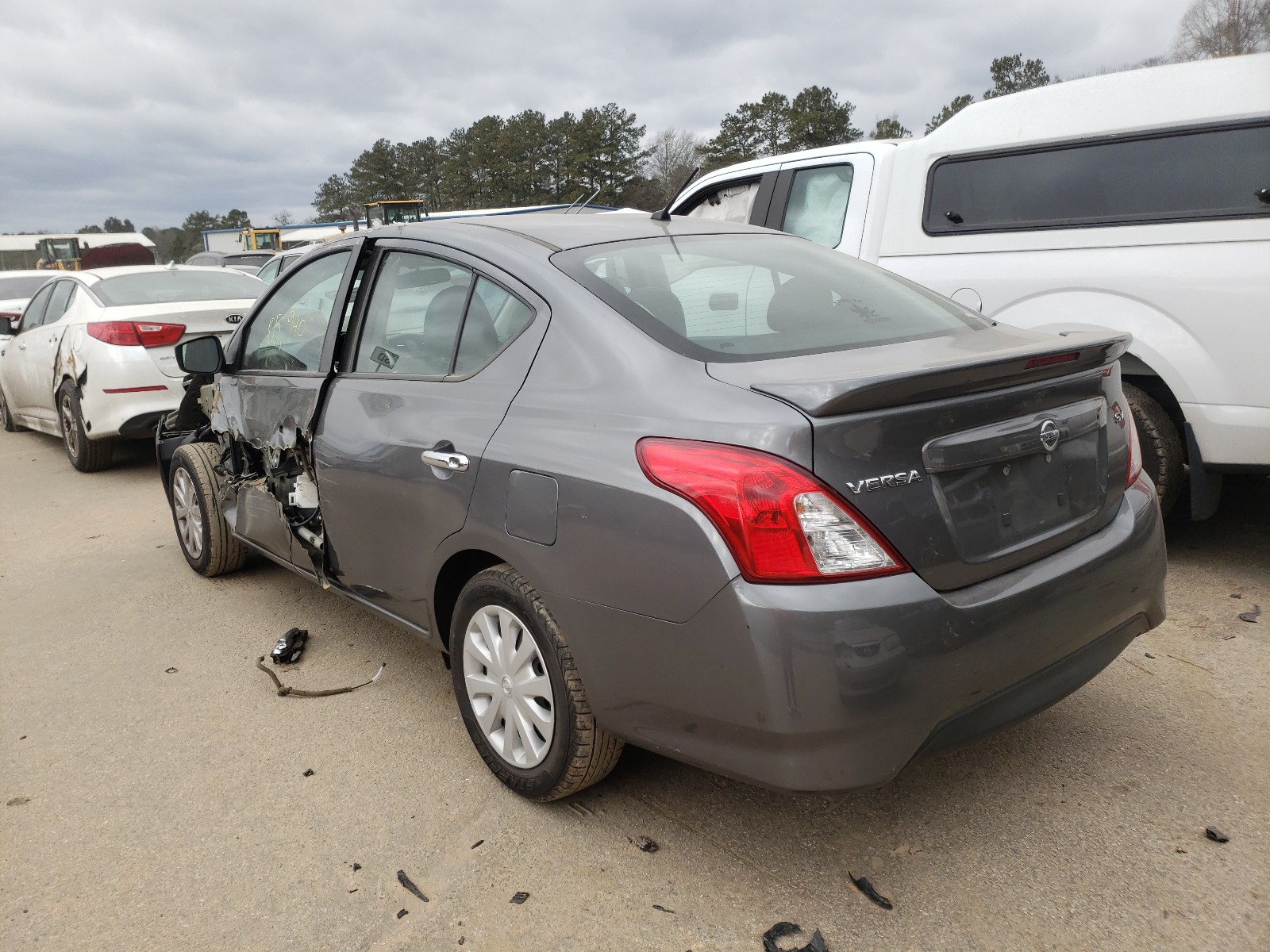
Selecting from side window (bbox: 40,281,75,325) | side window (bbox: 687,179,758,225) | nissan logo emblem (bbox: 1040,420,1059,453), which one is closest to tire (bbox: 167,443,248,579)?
side window (bbox: 687,179,758,225)

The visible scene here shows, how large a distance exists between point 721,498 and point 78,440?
23.8ft

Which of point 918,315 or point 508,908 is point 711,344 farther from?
point 508,908

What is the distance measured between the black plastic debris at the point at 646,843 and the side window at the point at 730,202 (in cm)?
420

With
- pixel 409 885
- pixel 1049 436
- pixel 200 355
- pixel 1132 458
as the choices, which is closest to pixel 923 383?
pixel 1049 436

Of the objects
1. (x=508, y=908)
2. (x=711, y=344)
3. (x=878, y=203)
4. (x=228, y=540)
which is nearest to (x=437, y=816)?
(x=508, y=908)

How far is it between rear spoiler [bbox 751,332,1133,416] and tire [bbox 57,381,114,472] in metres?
6.97

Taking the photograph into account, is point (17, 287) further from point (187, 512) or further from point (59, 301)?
point (187, 512)

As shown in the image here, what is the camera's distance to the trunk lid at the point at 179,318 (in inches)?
276

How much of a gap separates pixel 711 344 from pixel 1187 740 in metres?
1.88

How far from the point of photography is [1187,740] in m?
2.84

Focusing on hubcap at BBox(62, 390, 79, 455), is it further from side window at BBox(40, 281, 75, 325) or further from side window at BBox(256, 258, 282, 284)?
side window at BBox(256, 258, 282, 284)

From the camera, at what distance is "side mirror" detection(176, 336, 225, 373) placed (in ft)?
13.9

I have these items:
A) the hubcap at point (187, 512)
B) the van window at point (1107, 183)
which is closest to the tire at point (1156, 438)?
the van window at point (1107, 183)

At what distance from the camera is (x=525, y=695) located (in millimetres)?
2580
